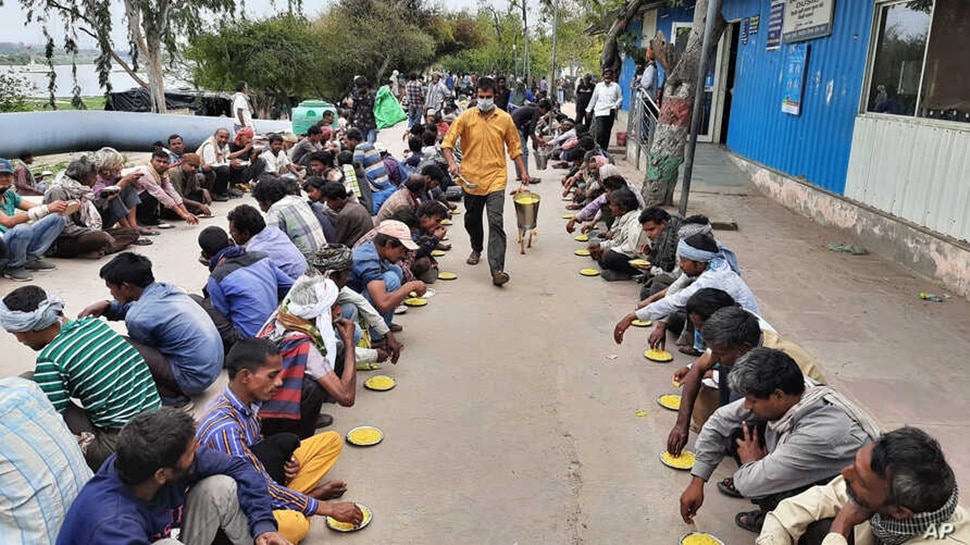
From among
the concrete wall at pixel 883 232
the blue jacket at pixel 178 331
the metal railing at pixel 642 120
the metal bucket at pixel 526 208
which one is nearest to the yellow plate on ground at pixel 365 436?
the blue jacket at pixel 178 331

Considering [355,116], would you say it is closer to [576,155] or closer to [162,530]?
[576,155]

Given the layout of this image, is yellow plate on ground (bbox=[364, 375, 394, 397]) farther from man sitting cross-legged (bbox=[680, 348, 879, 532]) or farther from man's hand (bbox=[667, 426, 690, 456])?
man sitting cross-legged (bbox=[680, 348, 879, 532])

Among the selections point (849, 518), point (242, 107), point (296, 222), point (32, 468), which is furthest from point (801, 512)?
point (242, 107)

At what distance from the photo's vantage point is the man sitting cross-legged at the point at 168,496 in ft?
6.78

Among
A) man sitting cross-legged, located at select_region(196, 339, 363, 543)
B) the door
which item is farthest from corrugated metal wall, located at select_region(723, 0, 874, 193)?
man sitting cross-legged, located at select_region(196, 339, 363, 543)

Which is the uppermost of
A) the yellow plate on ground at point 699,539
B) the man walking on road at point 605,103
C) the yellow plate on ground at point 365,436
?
the man walking on road at point 605,103

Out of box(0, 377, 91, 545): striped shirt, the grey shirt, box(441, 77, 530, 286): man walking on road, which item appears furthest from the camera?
box(441, 77, 530, 286): man walking on road

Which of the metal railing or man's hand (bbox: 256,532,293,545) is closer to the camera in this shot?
man's hand (bbox: 256,532,293,545)

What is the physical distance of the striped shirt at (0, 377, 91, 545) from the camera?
7.13ft

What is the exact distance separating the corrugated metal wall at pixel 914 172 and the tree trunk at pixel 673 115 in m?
1.89

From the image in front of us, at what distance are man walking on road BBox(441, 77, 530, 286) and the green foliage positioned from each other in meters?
16.1

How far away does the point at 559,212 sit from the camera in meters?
9.64

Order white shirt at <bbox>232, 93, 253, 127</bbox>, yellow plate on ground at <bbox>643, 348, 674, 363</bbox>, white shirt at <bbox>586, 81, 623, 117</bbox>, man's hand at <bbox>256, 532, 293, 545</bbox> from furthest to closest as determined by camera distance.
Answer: white shirt at <bbox>232, 93, 253, 127</bbox>
white shirt at <bbox>586, 81, 623, 117</bbox>
yellow plate on ground at <bbox>643, 348, 674, 363</bbox>
man's hand at <bbox>256, 532, 293, 545</bbox>

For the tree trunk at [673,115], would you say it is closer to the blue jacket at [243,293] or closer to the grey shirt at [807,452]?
the blue jacket at [243,293]
